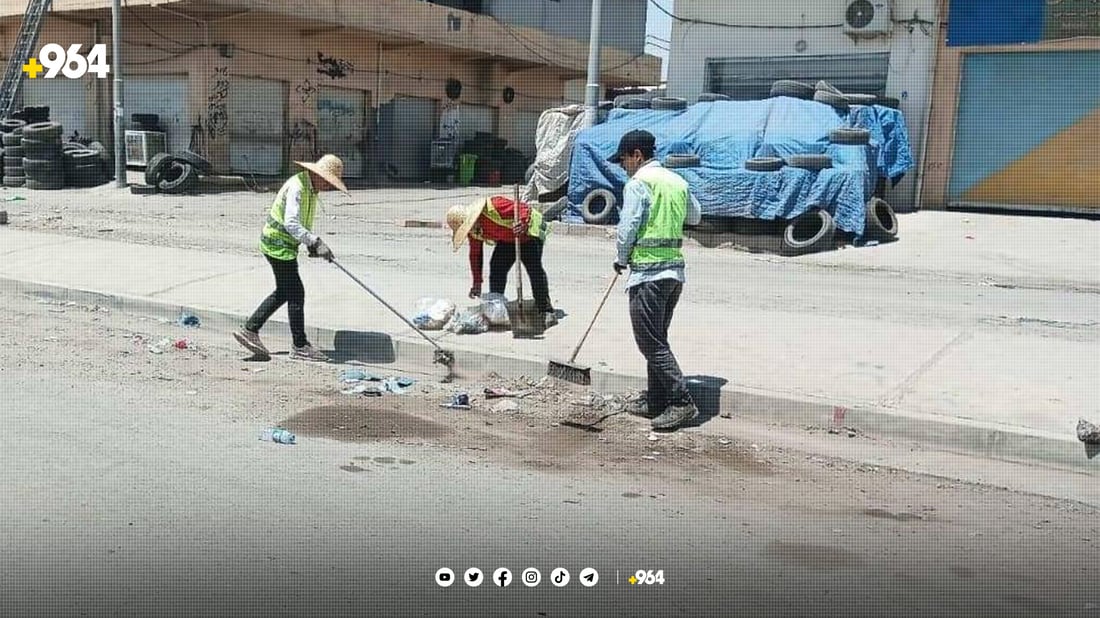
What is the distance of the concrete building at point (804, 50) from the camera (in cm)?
1734

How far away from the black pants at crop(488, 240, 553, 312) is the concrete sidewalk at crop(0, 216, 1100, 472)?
0.35 metres

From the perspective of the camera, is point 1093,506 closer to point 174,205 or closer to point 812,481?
point 812,481

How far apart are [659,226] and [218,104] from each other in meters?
19.4

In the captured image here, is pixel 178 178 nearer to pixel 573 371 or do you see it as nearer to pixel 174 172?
pixel 174 172

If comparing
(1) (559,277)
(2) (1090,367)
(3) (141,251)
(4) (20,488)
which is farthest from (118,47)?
(2) (1090,367)

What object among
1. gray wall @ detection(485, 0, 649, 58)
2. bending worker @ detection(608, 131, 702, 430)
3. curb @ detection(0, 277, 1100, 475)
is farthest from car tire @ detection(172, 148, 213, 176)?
bending worker @ detection(608, 131, 702, 430)

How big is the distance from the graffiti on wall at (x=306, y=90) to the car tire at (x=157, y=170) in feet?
19.8

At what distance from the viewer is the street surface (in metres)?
3.71

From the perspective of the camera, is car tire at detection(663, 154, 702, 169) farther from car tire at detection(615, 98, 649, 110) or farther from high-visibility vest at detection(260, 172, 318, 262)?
high-visibility vest at detection(260, 172, 318, 262)

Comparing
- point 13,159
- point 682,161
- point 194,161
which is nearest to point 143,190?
point 194,161

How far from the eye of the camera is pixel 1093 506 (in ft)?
16.2

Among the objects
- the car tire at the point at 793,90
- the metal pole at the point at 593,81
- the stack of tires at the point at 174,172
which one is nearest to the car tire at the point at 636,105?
the metal pole at the point at 593,81

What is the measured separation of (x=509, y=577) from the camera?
387 centimetres

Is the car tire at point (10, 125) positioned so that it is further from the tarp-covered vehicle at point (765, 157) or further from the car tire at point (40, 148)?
the tarp-covered vehicle at point (765, 157)
